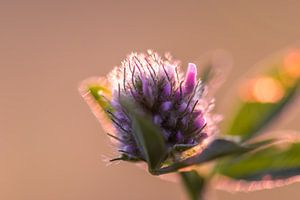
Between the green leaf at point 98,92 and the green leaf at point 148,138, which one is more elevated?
the green leaf at point 98,92

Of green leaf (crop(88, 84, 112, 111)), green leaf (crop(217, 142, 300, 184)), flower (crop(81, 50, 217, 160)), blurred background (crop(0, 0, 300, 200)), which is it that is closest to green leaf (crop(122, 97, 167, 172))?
flower (crop(81, 50, 217, 160))

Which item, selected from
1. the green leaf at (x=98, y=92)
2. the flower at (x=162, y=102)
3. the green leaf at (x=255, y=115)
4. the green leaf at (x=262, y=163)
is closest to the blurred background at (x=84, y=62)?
the green leaf at (x=255, y=115)

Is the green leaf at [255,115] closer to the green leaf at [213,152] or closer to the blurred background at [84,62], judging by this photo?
the green leaf at [213,152]

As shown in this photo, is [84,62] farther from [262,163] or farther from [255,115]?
[262,163]

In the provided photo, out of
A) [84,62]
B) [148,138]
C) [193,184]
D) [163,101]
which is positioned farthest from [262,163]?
[84,62]

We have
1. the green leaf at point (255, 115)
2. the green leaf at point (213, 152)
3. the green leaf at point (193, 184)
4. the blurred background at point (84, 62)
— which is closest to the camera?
the green leaf at point (213, 152)

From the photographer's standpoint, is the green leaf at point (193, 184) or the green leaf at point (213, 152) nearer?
the green leaf at point (213, 152)
